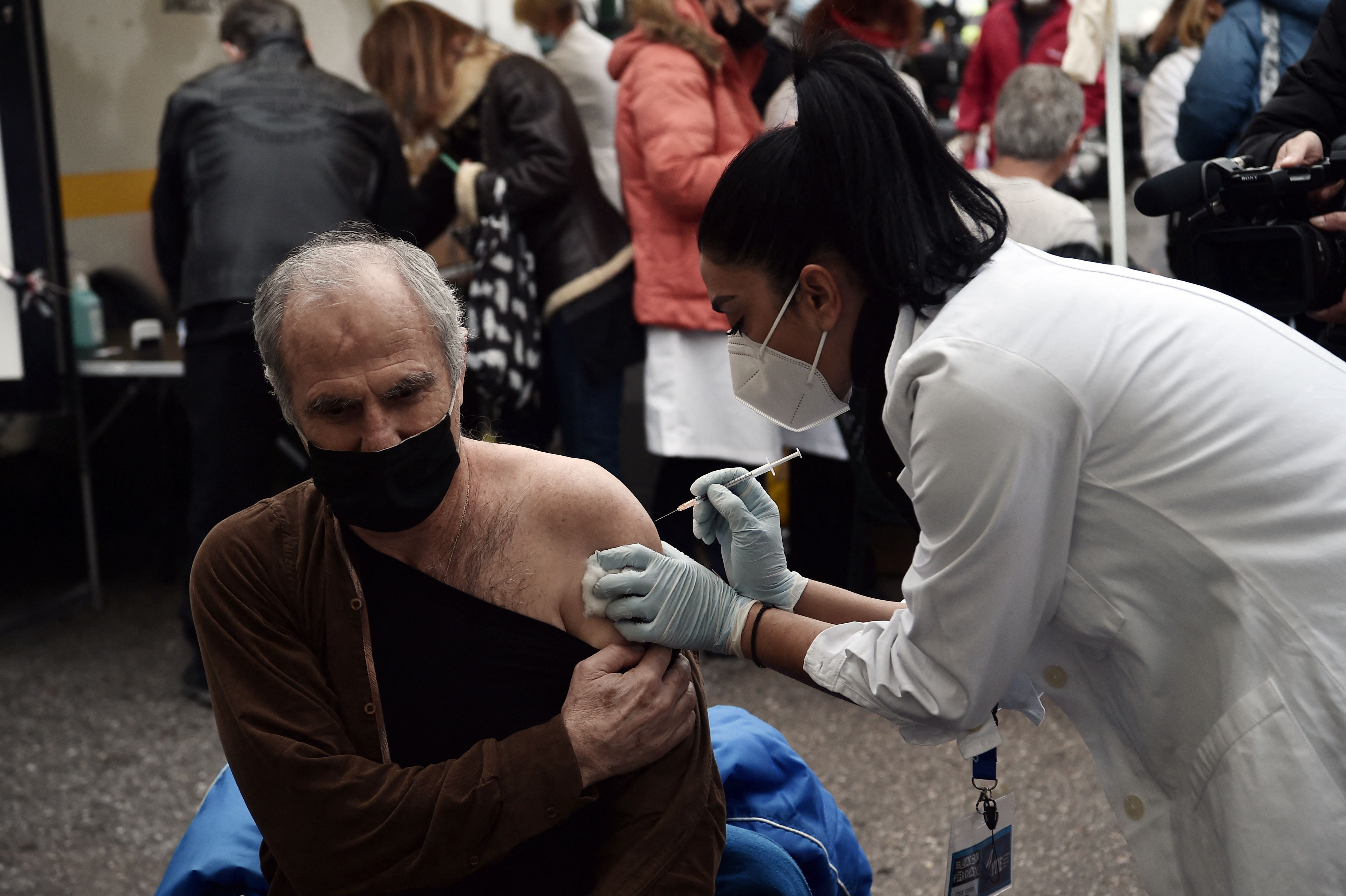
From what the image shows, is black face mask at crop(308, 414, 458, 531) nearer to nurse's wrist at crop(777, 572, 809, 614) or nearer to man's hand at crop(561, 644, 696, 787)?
man's hand at crop(561, 644, 696, 787)

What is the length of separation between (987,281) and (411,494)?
77 cm

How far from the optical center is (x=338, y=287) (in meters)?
1.65

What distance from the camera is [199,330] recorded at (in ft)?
12.5

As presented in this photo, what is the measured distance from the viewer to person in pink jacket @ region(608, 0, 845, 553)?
12.1 ft

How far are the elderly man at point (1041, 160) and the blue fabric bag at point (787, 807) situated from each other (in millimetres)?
1916

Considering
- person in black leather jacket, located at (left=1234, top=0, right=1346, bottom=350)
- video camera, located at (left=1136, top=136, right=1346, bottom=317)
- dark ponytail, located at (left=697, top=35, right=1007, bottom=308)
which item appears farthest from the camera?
person in black leather jacket, located at (left=1234, top=0, right=1346, bottom=350)

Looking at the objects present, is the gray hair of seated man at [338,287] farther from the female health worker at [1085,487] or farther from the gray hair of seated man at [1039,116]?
the gray hair of seated man at [1039,116]

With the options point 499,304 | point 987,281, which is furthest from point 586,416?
point 987,281

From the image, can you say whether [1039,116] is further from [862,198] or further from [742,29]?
[862,198]

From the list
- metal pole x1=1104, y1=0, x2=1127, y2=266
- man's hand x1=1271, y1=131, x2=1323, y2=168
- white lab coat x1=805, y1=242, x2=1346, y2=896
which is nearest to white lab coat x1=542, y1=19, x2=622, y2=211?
metal pole x1=1104, y1=0, x2=1127, y2=266

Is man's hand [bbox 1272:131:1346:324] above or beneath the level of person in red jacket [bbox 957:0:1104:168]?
above

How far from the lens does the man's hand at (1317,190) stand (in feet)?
7.06

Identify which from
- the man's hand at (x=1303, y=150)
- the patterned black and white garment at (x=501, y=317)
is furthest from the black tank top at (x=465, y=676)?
the patterned black and white garment at (x=501, y=317)

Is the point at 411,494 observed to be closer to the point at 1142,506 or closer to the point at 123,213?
the point at 1142,506
